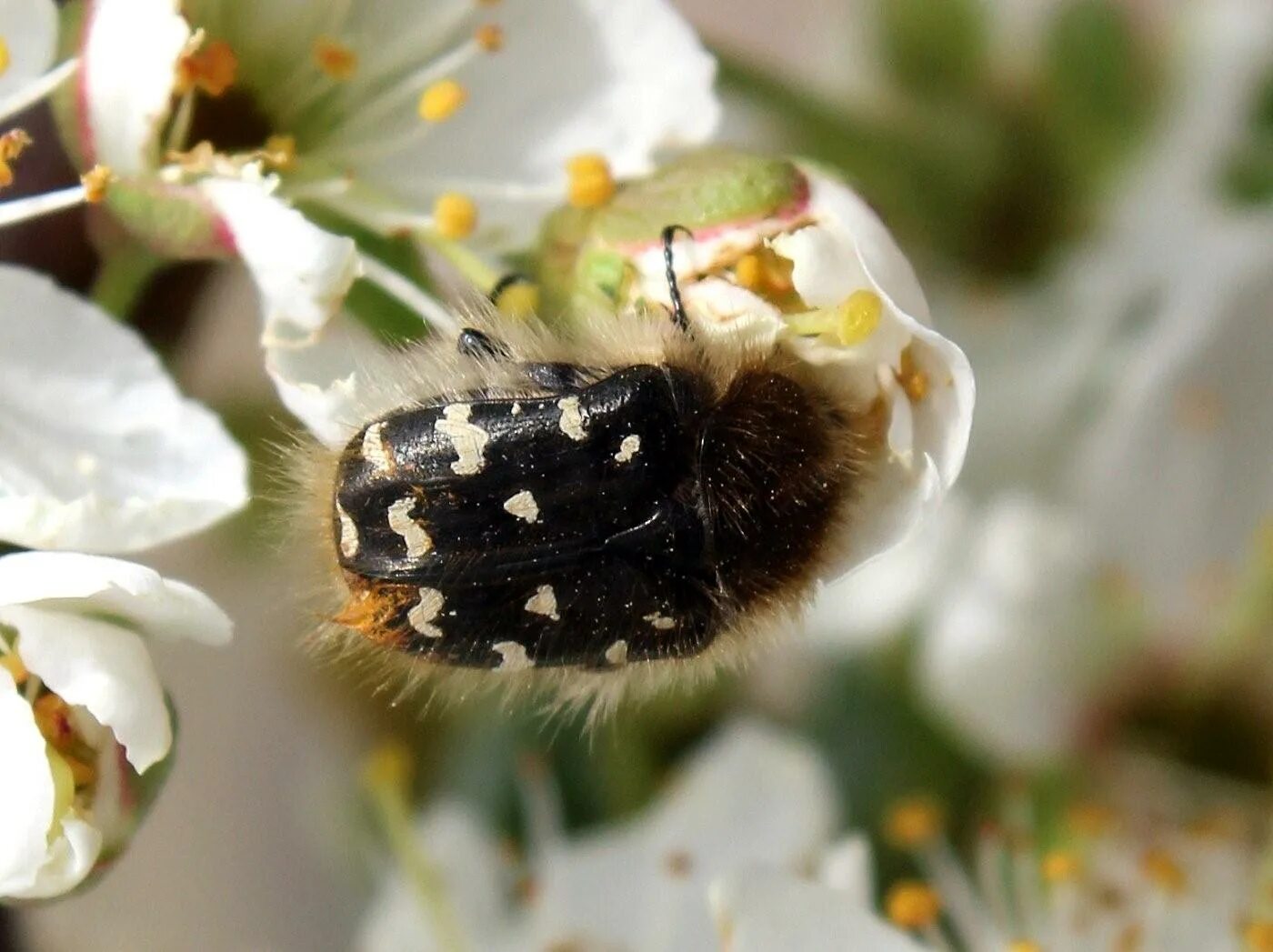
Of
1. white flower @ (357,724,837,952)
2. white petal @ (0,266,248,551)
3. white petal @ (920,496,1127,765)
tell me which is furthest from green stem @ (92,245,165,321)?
white petal @ (920,496,1127,765)

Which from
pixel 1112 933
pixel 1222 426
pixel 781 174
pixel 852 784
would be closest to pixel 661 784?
pixel 852 784

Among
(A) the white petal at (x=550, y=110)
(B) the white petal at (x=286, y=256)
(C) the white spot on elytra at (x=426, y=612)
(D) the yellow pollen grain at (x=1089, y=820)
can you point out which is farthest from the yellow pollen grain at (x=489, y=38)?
(D) the yellow pollen grain at (x=1089, y=820)

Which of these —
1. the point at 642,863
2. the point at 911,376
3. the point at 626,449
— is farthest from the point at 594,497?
the point at 642,863

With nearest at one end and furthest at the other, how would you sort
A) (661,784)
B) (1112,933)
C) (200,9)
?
(200,9) < (1112,933) < (661,784)

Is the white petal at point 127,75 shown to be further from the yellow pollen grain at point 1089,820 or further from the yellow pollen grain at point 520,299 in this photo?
the yellow pollen grain at point 1089,820

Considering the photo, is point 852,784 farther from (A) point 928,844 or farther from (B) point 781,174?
(B) point 781,174

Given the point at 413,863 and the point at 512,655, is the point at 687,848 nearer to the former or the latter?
the point at 413,863

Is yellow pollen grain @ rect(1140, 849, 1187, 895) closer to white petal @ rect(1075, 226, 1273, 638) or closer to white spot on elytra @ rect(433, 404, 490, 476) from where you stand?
white petal @ rect(1075, 226, 1273, 638)
